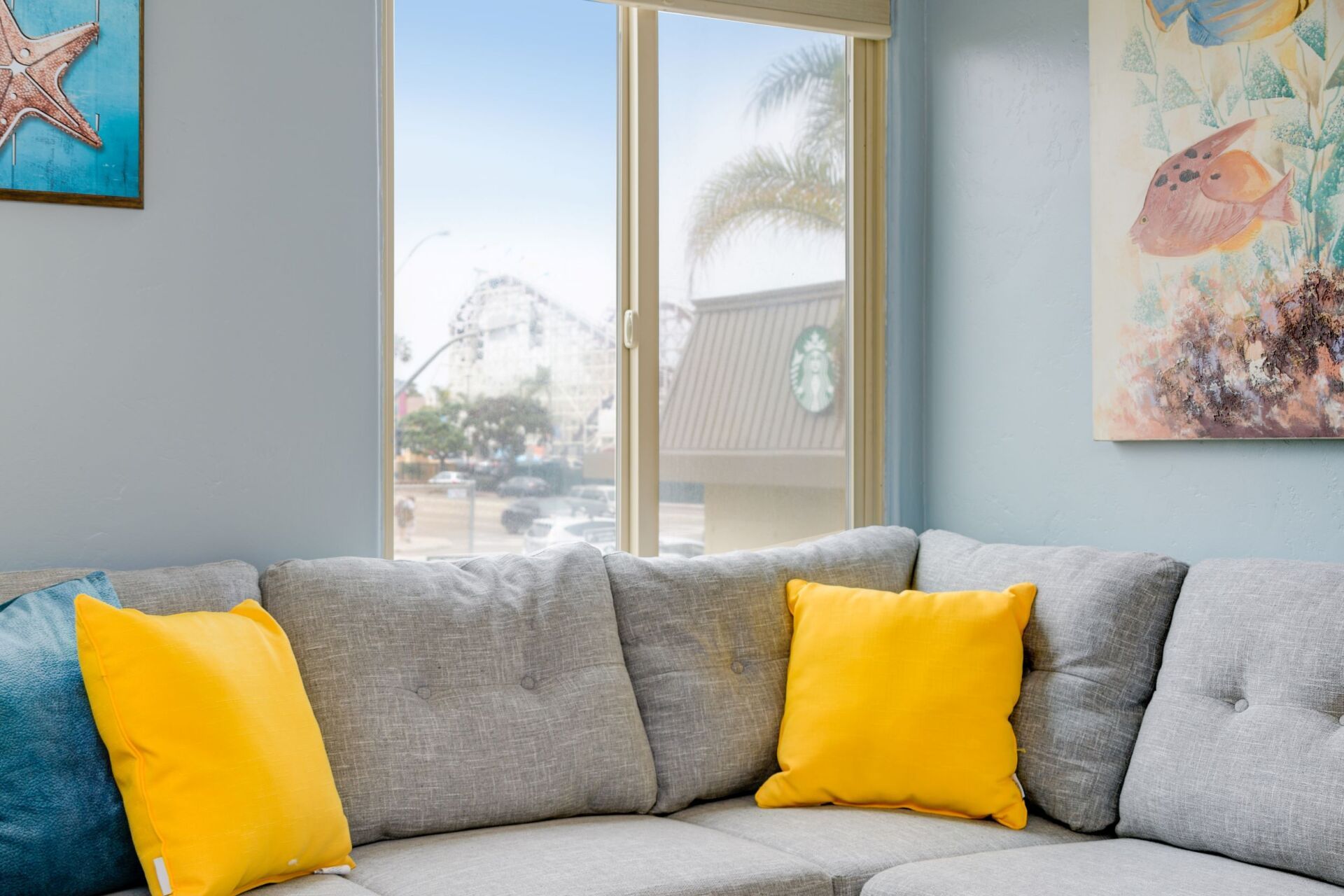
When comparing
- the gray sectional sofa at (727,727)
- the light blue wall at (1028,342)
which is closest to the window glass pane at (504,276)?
the gray sectional sofa at (727,727)

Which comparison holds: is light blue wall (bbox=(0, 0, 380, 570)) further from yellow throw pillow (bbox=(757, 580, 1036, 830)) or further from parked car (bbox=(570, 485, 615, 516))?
yellow throw pillow (bbox=(757, 580, 1036, 830))

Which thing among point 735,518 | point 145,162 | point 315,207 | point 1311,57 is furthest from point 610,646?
point 1311,57

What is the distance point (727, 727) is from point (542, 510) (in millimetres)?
747

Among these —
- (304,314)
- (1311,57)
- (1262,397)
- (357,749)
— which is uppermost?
(1311,57)

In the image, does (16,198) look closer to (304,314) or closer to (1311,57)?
(304,314)

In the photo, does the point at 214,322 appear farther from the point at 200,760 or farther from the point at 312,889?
the point at 312,889

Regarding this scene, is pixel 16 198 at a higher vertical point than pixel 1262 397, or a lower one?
higher

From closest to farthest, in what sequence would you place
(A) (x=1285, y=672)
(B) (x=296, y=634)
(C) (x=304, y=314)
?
1. (A) (x=1285, y=672)
2. (B) (x=296, y=634)
3. (C) (x=304, y=314)

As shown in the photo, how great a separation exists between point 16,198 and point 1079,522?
2.24m

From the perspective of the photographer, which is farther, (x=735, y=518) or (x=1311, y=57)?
(x=735, y=518)

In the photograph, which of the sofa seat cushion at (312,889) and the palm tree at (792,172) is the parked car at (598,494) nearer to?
the palm tree at (792,172)

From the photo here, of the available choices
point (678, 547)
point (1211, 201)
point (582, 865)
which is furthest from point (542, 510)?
point (1211, 201)

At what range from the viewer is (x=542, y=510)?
2725 millimetres

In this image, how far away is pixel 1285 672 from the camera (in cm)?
185
